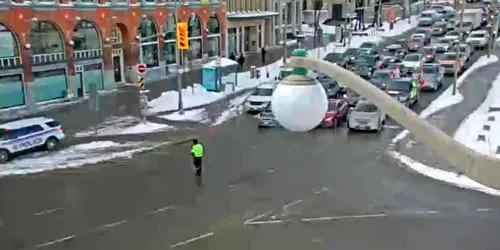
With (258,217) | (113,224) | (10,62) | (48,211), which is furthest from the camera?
(10,62)

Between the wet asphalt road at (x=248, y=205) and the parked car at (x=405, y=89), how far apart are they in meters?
8.78

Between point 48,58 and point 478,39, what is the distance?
1533 inches

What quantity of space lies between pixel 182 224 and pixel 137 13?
29.0 m

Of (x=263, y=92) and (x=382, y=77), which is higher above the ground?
(x=382, y=77)

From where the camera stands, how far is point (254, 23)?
195 feet

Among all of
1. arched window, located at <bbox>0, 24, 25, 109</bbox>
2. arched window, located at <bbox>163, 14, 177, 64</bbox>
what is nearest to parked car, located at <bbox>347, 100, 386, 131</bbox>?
arched window, located at <bbox>0, 24, 25, 109</bbox>

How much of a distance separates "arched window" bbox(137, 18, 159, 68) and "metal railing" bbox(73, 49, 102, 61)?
15.7 ft

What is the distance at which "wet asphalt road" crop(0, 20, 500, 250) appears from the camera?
15185 mm

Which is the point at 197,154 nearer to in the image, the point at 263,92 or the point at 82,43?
the point at 263,92

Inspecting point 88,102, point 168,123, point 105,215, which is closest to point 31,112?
point 88,102

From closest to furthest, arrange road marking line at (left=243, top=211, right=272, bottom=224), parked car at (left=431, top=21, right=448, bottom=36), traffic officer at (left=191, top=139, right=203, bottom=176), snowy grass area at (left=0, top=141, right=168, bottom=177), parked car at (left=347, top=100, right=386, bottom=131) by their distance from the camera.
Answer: road marking line at (left=243, top=211, right=272, bottom=224), traffic officer at (left=191, top=139, right=203, bottom=176), snowy grass area at (left=0, top=141, right=168, bottom=177), parked car at (left=347, top=100, right=386, bottom=131), parked car at (left=431, top=21, right=448, bottom=36)

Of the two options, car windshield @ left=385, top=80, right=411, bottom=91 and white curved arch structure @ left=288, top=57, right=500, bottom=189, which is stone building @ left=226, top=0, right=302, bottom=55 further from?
white curved arch structure @ left=288, top=57, right=500, bottom=189

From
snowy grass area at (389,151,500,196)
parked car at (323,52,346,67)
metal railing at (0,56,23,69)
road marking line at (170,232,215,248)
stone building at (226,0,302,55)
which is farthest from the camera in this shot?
stone building at (226,0,302,55)

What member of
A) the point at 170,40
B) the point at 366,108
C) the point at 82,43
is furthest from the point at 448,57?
the point at 82,43
